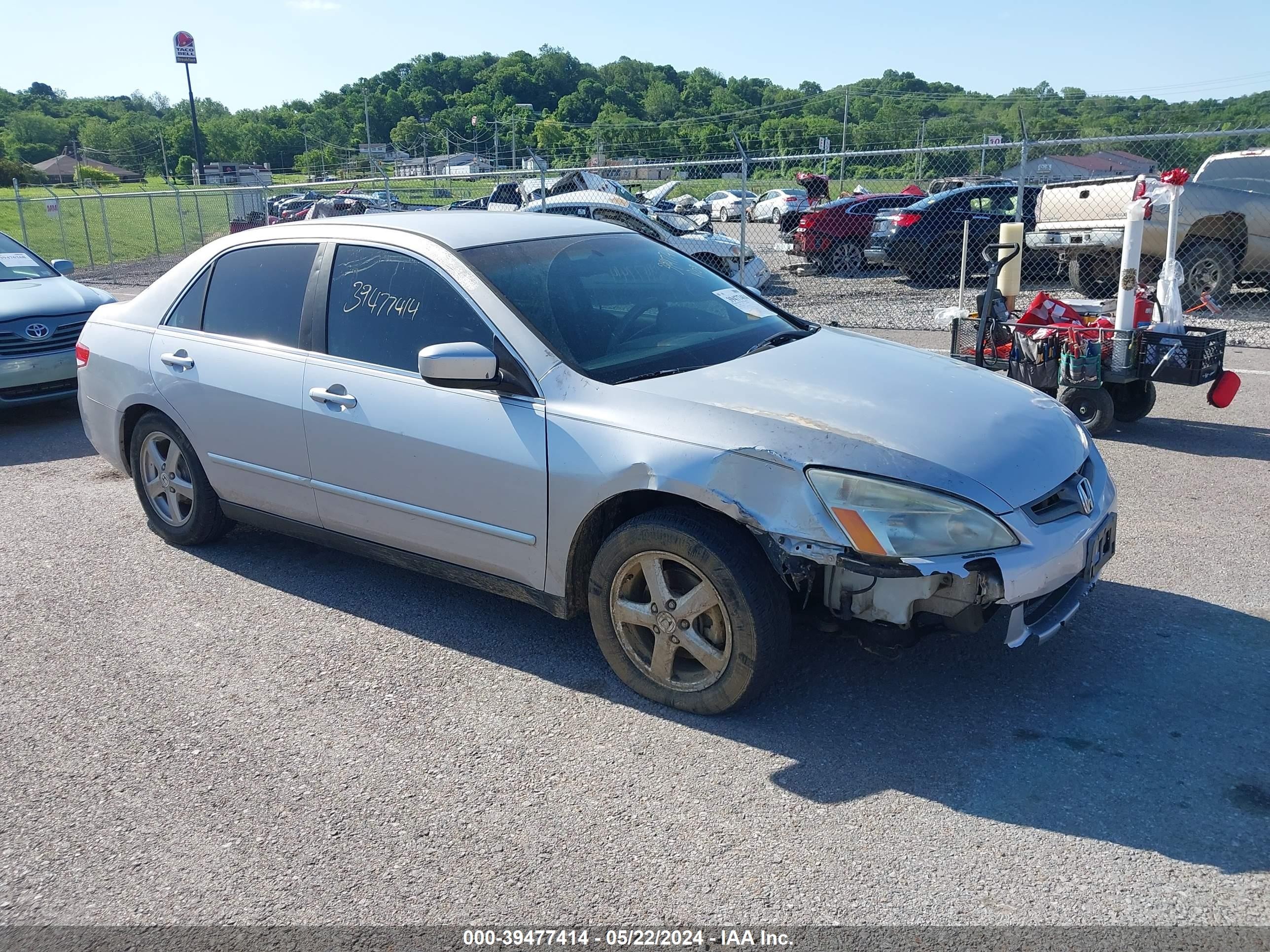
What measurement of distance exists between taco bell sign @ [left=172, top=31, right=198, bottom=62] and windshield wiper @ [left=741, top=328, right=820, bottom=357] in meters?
60.3

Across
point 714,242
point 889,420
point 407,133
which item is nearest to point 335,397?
point 889,420

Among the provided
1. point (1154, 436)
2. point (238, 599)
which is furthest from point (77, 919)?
point (1154, 436)

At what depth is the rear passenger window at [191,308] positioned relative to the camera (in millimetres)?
4914

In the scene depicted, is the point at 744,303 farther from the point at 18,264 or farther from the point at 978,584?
the point at 18,264

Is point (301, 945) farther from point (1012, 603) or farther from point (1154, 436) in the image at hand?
point (1154, 436)

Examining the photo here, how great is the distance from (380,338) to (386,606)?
3.89 ft

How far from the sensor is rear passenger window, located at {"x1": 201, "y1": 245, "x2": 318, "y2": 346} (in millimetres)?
4500

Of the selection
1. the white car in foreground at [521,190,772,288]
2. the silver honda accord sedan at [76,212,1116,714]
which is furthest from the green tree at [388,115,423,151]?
the silver honda accord sedan at [76,212,1116,714]

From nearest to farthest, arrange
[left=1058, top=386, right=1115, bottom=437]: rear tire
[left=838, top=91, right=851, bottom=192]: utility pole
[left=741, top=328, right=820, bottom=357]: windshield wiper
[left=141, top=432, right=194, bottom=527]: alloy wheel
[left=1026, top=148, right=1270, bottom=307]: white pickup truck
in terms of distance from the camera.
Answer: [left=741, top=328, right=820, bottom=357]: windshield wiper < [left=141, top=432, right=194, bottom=527]: alloy wheel < [left=1058, top=386, right=1115, bottom=437]: rear tire < [left=1026, top=148, right=1270, bottom=307]: white pickup truck < [left=838, top=91, right=851, bottom=192]: utility pole

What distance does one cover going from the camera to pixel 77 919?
8.66ft

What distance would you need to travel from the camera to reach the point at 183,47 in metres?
55.4

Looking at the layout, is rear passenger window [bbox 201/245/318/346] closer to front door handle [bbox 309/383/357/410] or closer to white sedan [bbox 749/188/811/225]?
front door handle [bbox 309/383/357/410]

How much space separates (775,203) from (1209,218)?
26.2m

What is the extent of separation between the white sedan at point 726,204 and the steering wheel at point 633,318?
3382 centimetres
